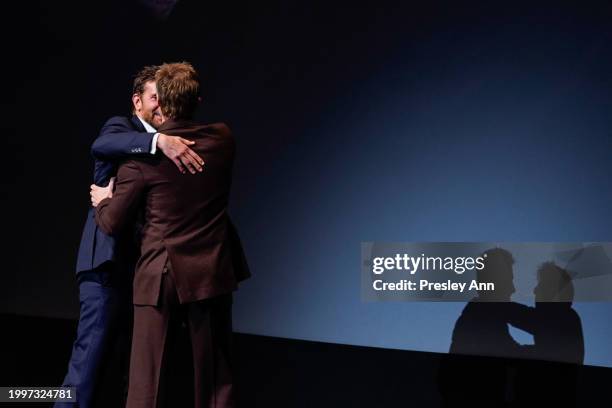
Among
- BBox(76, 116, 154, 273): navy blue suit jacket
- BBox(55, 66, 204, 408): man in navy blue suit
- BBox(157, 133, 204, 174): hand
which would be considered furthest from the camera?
BBox(55, 66, 204, 408): man in navy blue suit

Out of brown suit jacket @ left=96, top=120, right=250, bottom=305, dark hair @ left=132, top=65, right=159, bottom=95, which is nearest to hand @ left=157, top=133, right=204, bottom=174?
brown suit jacket @ left=96, top=120, right=250, bottom=305

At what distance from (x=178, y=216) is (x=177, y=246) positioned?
2.9 inches

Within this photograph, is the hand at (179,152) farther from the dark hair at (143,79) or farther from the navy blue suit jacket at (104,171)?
the dark hair at (143,79)

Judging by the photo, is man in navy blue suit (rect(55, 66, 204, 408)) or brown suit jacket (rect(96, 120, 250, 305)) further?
man in navy blue suit (rect(55, 66, 204, 408))

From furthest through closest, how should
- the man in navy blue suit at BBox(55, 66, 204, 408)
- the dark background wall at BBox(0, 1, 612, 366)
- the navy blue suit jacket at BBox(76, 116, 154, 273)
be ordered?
the dark background wall at BBox(0, 1, 612, 366) → the man in navy blue suit at BBox(55, 66, 204, 408) → the navy blue suit jacket at BBox(76, 116, 154, 273)

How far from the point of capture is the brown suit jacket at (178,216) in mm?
1852

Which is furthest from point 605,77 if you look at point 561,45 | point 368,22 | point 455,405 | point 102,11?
point 102,11

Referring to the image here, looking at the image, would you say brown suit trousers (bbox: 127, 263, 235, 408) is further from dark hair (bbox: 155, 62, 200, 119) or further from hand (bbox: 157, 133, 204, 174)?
dark hair (bbox: 155, 62, 200, 119)

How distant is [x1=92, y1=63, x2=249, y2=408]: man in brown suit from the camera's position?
185 cm

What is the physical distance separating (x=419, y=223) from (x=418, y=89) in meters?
0.68

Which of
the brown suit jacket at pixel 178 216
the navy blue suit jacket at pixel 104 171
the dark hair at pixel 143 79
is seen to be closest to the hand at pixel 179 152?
the brown suit jacket at pixel 178 216

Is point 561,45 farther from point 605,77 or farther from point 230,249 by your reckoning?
point 230,249

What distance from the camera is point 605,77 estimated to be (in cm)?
350

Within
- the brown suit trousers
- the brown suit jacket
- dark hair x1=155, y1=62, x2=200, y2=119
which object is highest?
dark hair x1=155, y1=62, x2=200, y2=119
